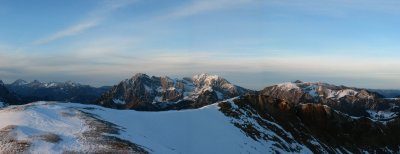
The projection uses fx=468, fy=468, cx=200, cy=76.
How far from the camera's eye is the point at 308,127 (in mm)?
125562

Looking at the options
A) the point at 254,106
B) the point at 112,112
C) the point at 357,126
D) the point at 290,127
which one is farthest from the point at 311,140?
the point at 112,112

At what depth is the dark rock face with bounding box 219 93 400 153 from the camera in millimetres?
101169

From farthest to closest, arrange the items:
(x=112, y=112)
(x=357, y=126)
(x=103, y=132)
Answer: (x=357, y=126) → (x=112, y=112) → (x=103, y=132)

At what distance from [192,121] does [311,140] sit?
36.1 m

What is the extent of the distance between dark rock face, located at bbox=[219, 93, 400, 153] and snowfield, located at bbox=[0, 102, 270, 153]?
26.8 ft

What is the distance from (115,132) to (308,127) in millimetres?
76776

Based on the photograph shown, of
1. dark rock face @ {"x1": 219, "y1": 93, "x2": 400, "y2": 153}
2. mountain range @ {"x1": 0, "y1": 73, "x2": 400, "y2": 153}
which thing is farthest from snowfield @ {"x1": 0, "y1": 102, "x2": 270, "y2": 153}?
dark rock face @ {"x1": 219, "y1": 93, "x2": 400, "y2": 153}

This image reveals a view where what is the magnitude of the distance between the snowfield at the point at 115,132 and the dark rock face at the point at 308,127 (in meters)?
8.18

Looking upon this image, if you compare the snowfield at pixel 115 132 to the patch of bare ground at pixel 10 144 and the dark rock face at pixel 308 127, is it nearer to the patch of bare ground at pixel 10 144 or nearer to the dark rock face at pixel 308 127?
the patch of bare ground at pixel 10 144

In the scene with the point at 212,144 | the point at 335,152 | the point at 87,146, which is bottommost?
the point at 335,152

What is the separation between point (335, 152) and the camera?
112m

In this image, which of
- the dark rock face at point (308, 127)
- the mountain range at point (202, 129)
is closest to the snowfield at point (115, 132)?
the mountain range at point (202, 129)

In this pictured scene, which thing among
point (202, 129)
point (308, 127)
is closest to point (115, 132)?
point (202, 129)

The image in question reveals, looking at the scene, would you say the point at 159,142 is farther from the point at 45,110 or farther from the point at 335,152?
the point at 335,152
